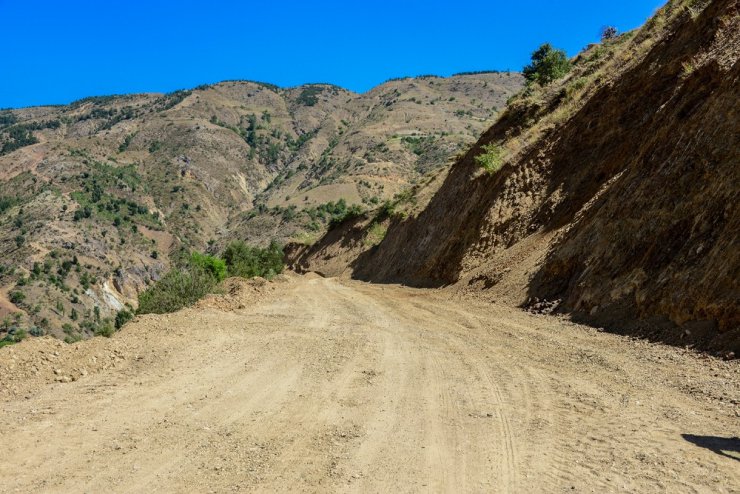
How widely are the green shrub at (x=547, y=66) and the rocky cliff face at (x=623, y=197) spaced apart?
6242 mm

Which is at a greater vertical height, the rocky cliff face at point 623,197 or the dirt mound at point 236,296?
the rocky cliff face at point 623,197

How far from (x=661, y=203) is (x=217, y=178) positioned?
503ft

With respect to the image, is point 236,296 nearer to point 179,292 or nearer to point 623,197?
point 179,292

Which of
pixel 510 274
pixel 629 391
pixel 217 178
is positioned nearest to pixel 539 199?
pixel 510 274

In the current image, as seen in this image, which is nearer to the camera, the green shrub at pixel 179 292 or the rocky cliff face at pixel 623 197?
the rocky cliff face at pixel 623 197

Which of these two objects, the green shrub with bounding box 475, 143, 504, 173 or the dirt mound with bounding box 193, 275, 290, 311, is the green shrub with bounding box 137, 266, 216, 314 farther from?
the green shrub with bounding box 475, 143, 504, 173

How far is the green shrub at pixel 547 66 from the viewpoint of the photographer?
36469mm

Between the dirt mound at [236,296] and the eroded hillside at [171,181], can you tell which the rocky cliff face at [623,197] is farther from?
the eroded hillside at [171,181]

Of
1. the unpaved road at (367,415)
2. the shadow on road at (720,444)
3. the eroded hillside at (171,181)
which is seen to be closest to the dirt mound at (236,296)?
the unpaved road at (367,415)

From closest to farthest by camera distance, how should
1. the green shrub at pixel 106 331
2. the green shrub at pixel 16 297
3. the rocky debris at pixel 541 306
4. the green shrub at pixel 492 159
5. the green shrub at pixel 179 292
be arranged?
the green shrub at pixel 106 331 → the rocky debris at pixel 541 306 → the green shrub at pixel 179 292 → the green shrub at pixel 492 159 → the green shrub at pixel 16 297

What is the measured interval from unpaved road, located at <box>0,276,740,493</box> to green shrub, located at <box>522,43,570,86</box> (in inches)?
1143

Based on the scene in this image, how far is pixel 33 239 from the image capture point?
3740 inches

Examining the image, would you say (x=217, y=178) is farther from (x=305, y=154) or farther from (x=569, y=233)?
(x=569, y=233)

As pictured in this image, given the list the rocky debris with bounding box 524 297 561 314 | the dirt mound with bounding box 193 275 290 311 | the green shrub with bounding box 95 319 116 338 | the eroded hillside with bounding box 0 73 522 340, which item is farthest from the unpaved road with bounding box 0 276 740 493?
the eroded hillside with bounding box 0 73 522 340
